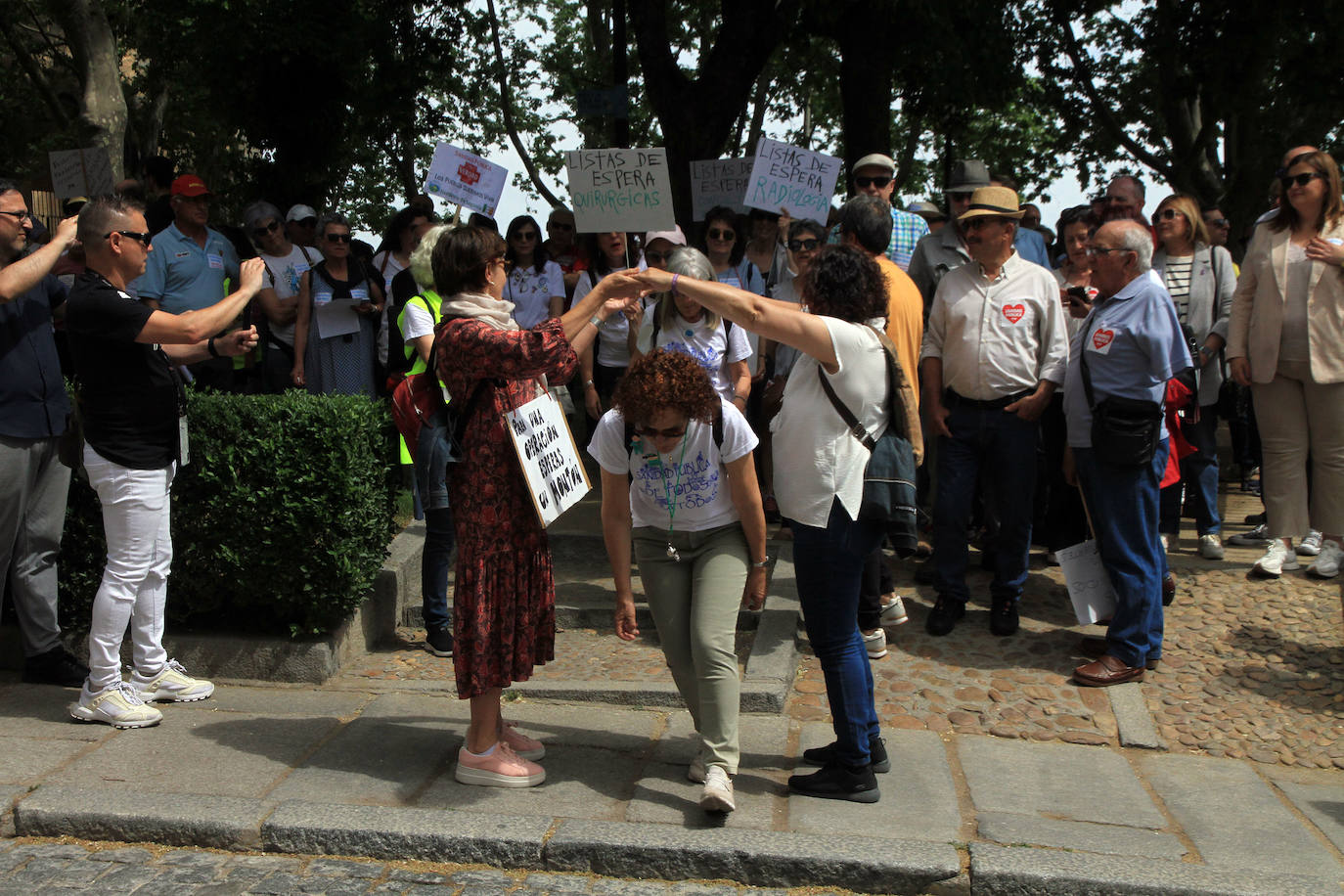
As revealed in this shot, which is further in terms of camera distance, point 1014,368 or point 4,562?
point 1014,368

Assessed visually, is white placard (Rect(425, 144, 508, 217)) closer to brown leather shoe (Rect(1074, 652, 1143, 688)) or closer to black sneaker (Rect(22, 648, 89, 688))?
black sneaker (Rect(22, 648, 89, 688))

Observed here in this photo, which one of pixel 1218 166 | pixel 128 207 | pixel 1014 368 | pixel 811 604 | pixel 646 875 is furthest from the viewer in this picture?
pixel 1218 166

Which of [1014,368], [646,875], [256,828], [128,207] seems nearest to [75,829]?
[256,828]

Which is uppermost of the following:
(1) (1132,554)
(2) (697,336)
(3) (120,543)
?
(2) (697,336)

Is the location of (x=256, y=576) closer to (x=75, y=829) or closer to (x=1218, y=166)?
(x=75, y=829)

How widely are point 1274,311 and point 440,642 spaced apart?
443cm

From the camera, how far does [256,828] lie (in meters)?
4.09

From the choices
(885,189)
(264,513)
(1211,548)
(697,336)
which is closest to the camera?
(264,513)

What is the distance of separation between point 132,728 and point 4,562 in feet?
3.02

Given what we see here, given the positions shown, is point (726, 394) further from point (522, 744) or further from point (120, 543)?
point (120, 543)

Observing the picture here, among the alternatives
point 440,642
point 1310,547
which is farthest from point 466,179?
point 1310,547

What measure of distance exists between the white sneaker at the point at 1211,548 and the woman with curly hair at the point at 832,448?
377cm

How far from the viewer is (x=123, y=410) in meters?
4.87

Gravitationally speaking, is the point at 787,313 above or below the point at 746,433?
above
